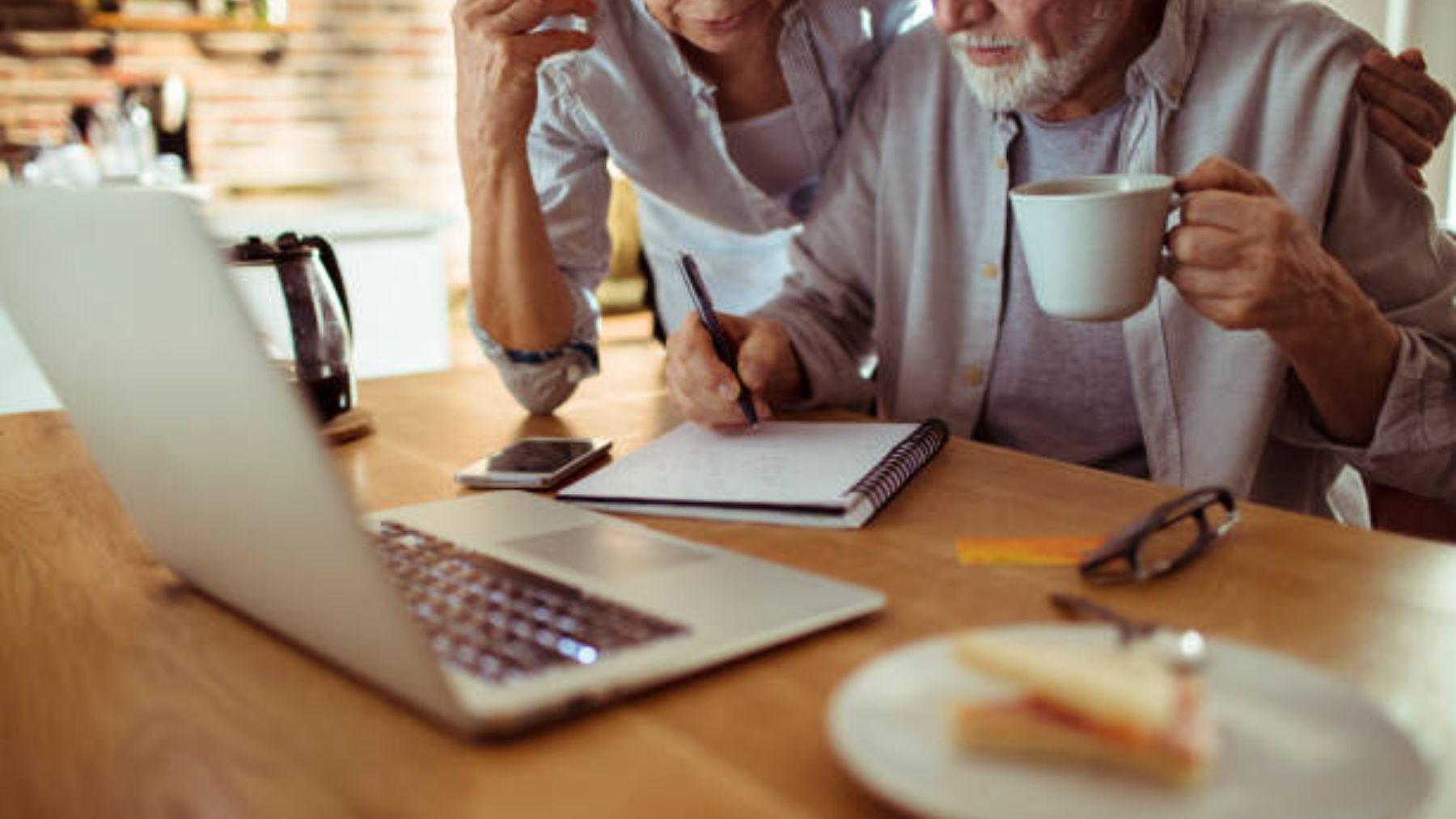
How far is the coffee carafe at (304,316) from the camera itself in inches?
47.3

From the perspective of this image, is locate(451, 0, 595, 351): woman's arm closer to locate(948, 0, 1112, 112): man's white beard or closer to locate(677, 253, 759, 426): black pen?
locate(677, 253, 759, 426): black pen

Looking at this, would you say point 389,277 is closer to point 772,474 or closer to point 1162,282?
point 1162,282

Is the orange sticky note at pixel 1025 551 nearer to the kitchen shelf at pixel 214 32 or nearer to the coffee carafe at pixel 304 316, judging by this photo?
the coffee carafe at pixel 304 316

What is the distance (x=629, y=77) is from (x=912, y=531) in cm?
79

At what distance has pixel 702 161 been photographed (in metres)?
1.53

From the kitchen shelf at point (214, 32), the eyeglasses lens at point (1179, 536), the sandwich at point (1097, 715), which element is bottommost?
the eyeglasses lens at point (1179, 536)

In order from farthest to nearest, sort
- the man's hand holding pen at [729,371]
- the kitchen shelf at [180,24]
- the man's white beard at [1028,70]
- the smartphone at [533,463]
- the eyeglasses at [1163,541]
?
the kitchen shelf at [180,24] → the man's white beard at [1028,70] → the man's hand holding pen at [729,371] → the smartphone at [533,463] → the eyeglasses at [1163,541]

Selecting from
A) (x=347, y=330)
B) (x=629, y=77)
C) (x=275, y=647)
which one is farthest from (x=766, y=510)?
(x=629, y=77)

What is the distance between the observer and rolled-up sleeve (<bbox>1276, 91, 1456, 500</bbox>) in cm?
107

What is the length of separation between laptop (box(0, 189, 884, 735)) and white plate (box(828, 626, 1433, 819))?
0.12 meters

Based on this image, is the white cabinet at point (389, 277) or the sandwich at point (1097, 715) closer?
the sandwich at point (1097, 715)

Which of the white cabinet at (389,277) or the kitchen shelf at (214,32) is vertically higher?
the kitchen shelf at (214,32)

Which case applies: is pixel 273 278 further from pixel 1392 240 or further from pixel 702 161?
pixel 1392 240

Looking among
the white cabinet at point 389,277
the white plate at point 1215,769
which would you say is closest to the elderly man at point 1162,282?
the white plate at point 1215,769
